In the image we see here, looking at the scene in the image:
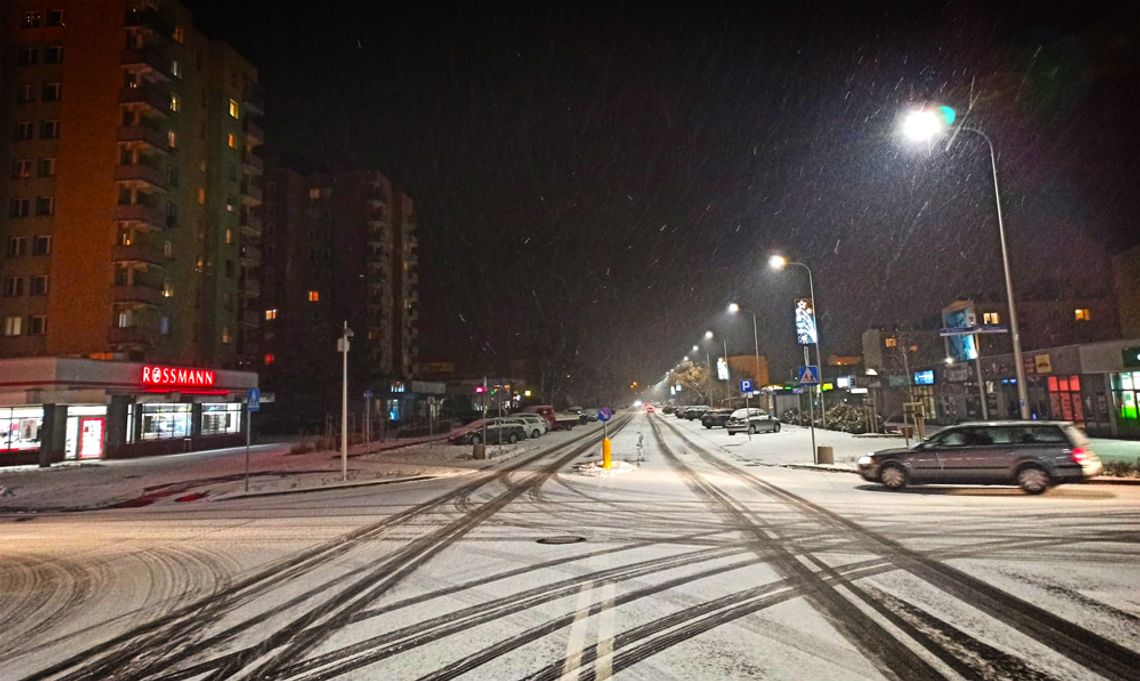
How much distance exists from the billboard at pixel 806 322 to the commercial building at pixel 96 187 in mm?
32920

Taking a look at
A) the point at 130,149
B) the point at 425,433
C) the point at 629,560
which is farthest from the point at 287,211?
the point at 629,560

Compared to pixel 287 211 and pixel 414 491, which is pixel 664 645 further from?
pixel 287 211

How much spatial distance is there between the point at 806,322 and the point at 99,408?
110ft

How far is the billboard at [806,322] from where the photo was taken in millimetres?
25484

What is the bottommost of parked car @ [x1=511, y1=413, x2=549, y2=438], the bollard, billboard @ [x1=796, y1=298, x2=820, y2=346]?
the bollard

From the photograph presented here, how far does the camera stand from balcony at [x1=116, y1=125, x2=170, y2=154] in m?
37.9

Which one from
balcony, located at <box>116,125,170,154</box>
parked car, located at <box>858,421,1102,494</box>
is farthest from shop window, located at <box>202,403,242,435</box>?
parked car, located at <box>858,421,1102,494</box>

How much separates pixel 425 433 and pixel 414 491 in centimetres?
2891

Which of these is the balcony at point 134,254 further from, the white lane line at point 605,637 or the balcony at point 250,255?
the white lane line at point 605,637

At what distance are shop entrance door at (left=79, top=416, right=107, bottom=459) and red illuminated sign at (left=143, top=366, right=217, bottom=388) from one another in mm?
2965

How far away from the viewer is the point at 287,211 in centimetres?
7325

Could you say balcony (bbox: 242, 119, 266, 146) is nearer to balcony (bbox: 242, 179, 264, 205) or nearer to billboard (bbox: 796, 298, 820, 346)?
balcony (bbox: 242, 179, 264, 205)

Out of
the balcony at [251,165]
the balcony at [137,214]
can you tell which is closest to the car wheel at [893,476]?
the balcony at [137,214]

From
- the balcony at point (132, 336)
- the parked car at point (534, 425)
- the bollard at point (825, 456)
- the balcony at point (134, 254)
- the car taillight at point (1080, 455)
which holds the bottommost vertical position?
the bollard at point (825, 456)
